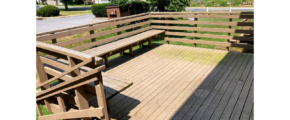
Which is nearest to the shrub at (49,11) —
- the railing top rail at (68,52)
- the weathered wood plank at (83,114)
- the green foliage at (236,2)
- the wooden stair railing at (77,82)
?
the green foliage at (236,2)

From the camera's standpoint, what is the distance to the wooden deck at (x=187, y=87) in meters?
3.18

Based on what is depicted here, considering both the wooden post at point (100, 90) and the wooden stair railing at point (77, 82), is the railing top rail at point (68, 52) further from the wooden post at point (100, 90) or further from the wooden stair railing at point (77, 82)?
the wooden post at point (100, 90)

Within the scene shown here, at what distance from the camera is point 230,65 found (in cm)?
492

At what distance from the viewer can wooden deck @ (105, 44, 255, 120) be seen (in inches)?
125

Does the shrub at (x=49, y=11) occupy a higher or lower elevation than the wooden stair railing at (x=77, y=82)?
higher

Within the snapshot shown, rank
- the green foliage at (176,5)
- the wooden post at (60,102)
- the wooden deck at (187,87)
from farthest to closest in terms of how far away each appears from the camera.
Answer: the green foliage at (176,5) → the wooden deck at (187,87) → the wooden post at (60,102)

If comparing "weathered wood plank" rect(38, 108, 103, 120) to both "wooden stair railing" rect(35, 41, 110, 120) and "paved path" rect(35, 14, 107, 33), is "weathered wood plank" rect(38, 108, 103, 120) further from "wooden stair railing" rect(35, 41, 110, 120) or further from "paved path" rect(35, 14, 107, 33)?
"paved path" rect(35, 14, 107, 33)

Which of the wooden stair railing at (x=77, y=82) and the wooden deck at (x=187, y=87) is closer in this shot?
the wooden stair railing at (x=77, y=82)

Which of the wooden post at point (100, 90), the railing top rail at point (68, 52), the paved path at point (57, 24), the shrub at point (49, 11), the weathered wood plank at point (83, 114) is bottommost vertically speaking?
the weathered wood plank at point (83, 114)

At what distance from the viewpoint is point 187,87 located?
3.95m

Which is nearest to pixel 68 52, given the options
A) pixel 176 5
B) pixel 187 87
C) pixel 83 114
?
pixel 83 114
